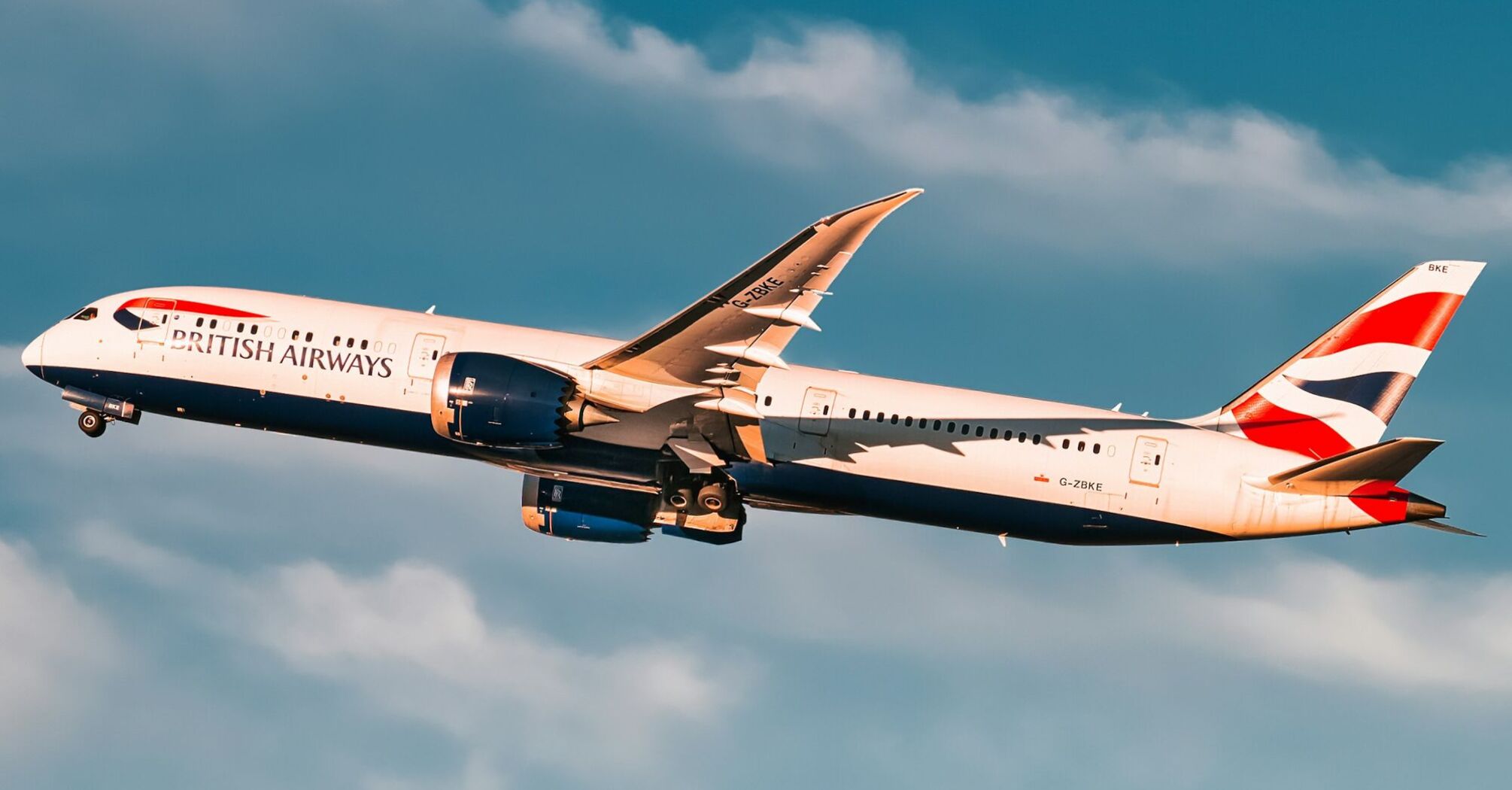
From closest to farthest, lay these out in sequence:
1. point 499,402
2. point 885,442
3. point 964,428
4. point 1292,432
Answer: point 499,402 → point 885,442 → point 964,428 → point 1292,432

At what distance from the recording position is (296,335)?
41.7m

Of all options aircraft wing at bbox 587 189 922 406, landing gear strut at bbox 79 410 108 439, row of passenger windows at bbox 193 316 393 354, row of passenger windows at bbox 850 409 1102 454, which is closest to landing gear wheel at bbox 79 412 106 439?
landing gear strut at bbox 79 410 108 439

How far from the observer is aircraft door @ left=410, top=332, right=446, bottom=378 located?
40.7 meters

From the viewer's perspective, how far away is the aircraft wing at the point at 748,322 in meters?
31.8

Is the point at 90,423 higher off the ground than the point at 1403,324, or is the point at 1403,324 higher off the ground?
the point at 1403,324

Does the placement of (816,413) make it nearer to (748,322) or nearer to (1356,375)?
(748,322)

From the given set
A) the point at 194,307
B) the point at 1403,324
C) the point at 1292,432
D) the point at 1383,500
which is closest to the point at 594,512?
the point at 194,307

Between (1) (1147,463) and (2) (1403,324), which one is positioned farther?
(2) (1403,324)

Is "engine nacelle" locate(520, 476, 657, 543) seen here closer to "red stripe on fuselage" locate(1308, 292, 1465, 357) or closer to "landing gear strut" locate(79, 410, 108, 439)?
"landing gear strut" locate(79, 410, 108, 439)

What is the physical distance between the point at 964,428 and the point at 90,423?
23.6m

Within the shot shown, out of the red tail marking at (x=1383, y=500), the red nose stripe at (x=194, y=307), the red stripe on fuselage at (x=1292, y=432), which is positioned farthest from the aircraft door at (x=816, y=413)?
the red nose stripe at (x=194, y=307)

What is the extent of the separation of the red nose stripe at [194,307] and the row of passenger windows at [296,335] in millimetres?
221

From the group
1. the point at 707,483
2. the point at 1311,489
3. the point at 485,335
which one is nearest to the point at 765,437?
the point at 707,483

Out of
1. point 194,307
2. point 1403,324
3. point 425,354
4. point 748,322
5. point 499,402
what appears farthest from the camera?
point 194,307
